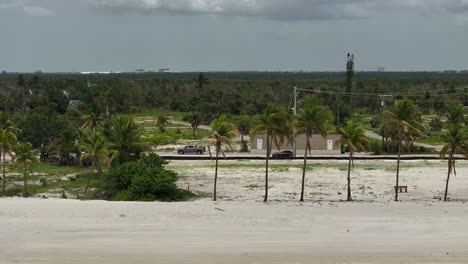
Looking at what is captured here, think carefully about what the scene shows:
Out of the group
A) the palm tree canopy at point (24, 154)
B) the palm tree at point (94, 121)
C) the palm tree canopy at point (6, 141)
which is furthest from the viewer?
the palm tree at point (94, 121)

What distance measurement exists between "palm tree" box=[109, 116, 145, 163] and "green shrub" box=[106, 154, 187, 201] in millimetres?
7226

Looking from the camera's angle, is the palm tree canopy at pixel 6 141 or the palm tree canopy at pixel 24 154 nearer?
the palm tree canopy at pixel 6 141

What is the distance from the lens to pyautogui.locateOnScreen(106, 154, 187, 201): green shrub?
1732 inches

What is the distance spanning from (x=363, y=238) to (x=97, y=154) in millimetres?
22731

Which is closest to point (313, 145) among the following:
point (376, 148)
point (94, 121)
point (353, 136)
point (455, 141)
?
point (376, 148)

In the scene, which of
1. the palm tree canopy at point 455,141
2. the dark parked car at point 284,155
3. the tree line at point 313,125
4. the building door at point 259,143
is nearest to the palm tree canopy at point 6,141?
the tree line at point 313,125

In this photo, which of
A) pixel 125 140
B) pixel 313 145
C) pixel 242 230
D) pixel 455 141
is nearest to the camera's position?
pixel 242 230

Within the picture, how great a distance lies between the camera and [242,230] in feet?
108

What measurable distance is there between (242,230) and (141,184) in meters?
13.3

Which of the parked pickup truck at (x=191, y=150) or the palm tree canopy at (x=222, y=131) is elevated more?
the palm tree canopy at (x=222, y=131)

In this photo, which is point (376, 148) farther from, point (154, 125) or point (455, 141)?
point (154, 125)

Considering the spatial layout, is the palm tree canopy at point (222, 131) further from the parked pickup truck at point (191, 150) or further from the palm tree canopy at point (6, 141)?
the parked pickup truck at point (191, 150)

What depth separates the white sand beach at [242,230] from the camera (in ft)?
91.6

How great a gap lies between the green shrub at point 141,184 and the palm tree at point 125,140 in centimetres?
723
